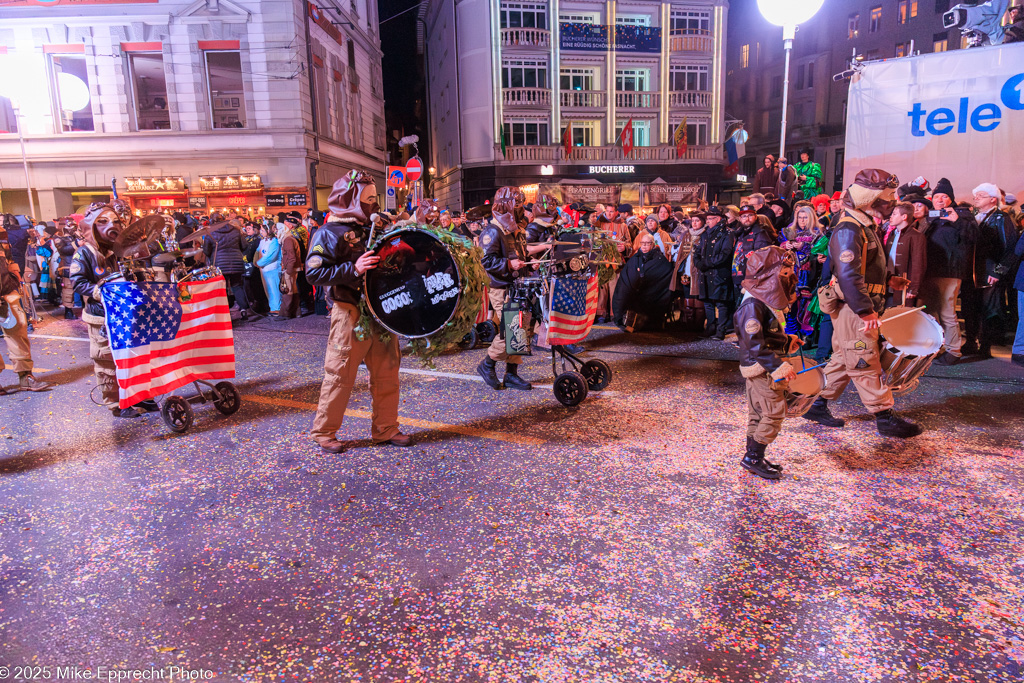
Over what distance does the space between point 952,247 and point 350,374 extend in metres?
7.39

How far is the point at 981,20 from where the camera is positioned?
9.78 m

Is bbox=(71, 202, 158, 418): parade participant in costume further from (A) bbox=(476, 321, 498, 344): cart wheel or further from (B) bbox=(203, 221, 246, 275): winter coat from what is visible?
(B) bbox=(203, 221, 246, 275): winter coat

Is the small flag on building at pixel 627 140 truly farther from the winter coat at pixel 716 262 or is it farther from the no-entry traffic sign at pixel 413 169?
the winter coat at pixel 716 262

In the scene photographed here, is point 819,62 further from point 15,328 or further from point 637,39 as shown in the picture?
point 15,328

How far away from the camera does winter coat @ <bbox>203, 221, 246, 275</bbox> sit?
479 inches

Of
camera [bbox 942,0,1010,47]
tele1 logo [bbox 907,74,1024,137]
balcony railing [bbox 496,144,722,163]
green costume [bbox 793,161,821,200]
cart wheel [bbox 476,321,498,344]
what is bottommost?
cart wheel [bbox 476,321,498,344]

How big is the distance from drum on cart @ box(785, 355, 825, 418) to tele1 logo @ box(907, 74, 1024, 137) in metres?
7.62

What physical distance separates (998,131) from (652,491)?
8965 millimetres

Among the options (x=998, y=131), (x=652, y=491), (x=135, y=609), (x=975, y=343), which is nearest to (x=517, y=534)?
(x=652, y=491)

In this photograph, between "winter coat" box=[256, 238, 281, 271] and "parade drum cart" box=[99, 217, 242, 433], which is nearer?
"parade drum cart" box=[99, 217, 242, 433]

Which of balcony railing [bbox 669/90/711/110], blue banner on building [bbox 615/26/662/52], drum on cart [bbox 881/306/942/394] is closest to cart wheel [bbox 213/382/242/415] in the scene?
drum on cart [bbox 881/306/942/394]

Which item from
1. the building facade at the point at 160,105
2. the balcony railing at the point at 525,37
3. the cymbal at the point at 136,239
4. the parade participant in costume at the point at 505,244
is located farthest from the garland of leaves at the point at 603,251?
the balcony railing at the point at 525,37

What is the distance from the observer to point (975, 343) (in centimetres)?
834

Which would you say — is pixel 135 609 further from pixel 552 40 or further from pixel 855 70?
pixel 552 40
